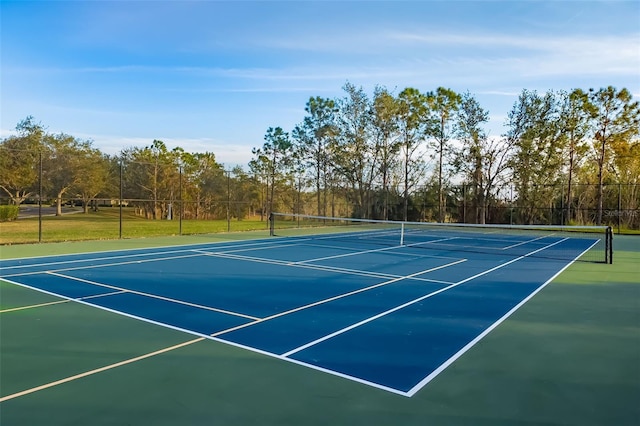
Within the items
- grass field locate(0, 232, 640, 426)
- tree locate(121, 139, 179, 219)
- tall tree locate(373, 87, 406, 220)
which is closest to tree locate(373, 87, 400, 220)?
tall tree locate(373, 87, 406, 220)

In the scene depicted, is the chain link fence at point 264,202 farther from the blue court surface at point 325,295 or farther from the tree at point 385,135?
the blue court surface at point 325,295

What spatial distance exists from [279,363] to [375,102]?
953 inches

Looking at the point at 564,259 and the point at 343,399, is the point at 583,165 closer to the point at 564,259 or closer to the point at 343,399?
the point at 564,259

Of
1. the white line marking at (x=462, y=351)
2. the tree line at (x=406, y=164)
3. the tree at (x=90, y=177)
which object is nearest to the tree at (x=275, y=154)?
the tree line at (x=406, y=164)

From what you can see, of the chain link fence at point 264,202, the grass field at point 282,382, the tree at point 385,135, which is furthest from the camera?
the tree at point 385,135

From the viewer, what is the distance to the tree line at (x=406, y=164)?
23.9 meters

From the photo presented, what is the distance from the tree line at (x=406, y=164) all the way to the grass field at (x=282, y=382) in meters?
17.7

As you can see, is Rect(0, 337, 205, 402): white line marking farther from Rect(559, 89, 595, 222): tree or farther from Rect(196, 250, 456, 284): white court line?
Rect(559, 89, 595, 222): tree

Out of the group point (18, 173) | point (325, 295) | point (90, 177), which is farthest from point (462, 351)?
point (90, 177)

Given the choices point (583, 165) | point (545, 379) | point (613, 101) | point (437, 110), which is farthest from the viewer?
point (437, 110)

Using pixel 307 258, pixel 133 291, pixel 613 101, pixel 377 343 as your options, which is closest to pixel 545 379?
pixel 377 343

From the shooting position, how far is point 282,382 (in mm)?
3562

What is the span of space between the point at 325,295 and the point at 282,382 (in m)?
3.25

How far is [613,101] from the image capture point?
75.8 ft
